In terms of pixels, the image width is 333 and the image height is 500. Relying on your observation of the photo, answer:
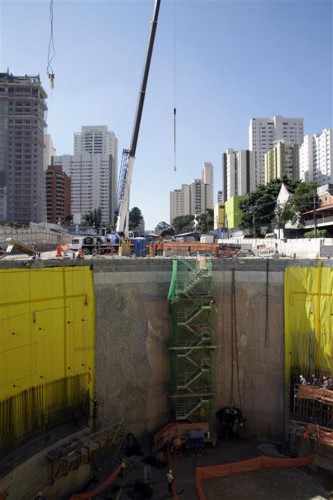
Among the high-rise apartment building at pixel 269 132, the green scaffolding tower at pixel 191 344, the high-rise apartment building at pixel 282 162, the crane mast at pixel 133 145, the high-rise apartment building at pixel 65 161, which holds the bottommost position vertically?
the green scaffolding tower at pixel 191 344

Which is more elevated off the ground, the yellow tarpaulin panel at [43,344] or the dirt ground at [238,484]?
the yellow tarpaulin panel at [43,344]

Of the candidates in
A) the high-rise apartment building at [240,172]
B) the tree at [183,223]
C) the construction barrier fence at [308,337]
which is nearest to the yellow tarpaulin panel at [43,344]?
the construction barrier fence at [308,337]

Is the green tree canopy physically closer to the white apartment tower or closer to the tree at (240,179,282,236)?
the tree at (240,179,282,236)

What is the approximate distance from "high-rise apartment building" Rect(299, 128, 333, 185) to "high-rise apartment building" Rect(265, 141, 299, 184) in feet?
34.4

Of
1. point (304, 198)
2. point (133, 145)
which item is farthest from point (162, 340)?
point (304, 198)

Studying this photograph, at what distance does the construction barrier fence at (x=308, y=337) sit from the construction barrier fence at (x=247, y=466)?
168 centimetres

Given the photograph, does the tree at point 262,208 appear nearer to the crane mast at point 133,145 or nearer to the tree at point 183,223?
the crane mast at point 133,145

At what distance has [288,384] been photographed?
18.3 meters

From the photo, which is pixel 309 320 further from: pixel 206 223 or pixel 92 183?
pixel 92 183

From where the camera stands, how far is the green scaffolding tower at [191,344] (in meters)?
17.5

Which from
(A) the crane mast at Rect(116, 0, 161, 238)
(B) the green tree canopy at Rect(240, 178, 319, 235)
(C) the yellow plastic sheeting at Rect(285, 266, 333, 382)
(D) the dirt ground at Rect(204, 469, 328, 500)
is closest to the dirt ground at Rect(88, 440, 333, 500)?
(D) the dirt ground at Rect(204, 469, 328, 500)

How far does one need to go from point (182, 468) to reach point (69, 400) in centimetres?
541

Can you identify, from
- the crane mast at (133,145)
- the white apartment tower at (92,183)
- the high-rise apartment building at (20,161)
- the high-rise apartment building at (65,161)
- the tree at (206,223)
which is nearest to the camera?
the crane mast at (133,145)

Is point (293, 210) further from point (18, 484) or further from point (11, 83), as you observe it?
point (11, 83)
